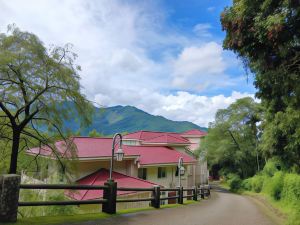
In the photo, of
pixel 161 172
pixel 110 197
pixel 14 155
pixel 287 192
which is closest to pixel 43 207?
pixel 14 155

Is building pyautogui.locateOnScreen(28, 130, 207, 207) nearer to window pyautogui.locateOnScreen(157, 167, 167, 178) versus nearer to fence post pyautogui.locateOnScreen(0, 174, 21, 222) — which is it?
window pyautogui.locateOnScreen(157, 167, 167, 178)

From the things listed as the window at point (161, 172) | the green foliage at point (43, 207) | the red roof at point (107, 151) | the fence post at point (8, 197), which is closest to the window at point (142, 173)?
the red roof at point (107, 151)

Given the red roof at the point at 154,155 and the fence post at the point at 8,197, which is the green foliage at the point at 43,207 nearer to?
the fence post at the point at 8,197

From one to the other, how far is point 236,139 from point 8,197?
158ft

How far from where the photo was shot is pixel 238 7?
28.1 ft

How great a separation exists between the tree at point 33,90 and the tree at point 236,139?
3867 cm

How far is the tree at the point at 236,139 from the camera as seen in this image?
160ft

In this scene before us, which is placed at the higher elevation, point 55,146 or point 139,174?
point 55,146

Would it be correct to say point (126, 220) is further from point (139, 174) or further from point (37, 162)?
point (139, 174)

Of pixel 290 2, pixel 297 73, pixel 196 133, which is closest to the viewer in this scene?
pixel 290 2

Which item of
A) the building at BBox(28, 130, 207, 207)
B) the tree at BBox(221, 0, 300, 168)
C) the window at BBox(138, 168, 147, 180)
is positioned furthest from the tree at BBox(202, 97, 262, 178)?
the tree at BBox(221, 0, 300, 168)

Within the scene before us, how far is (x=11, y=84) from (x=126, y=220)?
7981 millimetres

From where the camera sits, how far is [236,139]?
165 feet

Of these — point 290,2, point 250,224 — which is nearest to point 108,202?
point 250,224
